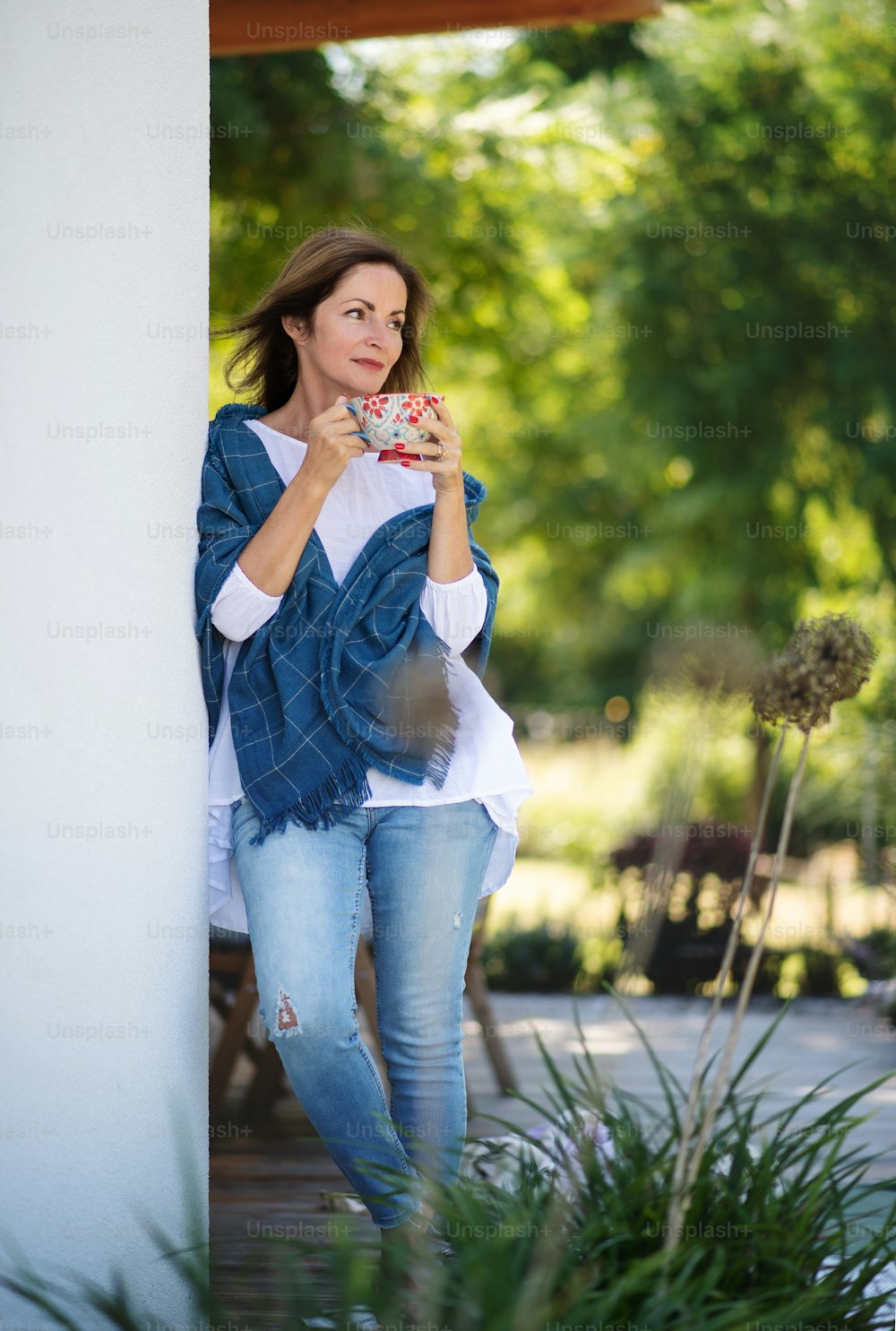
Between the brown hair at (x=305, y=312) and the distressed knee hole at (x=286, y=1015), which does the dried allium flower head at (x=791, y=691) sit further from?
the brown hair at (x=305, y=312)

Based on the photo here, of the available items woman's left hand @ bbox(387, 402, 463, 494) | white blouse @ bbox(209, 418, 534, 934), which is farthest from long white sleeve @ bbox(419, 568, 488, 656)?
woman's left hand @ bbox(387, 402, 463, 494)

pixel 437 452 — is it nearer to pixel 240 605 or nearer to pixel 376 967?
pixel 240 605

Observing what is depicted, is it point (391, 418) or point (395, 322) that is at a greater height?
point (395, 322)

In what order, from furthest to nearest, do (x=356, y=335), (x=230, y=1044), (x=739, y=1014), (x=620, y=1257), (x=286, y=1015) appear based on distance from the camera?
(x=230, y=1044), (x=356, y=335), (x=286, y=1015), (x=620, y=1257), (x=739, y=1014)

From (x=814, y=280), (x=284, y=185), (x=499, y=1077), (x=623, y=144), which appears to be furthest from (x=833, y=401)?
(x=499, y=1077)

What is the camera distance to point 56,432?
2.08 meters

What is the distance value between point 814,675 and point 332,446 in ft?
2.48

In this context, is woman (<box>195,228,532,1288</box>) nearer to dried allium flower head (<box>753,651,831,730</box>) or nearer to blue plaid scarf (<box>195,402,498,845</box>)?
blue plaid scarf (<box>195,402,498,845</box>)

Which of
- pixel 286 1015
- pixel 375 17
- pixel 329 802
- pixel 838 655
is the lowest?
pixel 286 1015

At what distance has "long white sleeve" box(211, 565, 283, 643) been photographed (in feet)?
6.77

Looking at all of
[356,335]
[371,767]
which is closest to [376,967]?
[371,767]

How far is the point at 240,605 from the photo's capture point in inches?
81.5

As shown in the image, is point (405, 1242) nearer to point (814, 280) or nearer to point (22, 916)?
point (22, 916)

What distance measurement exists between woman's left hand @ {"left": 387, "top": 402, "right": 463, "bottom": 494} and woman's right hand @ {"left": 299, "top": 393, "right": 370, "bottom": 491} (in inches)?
2.7
